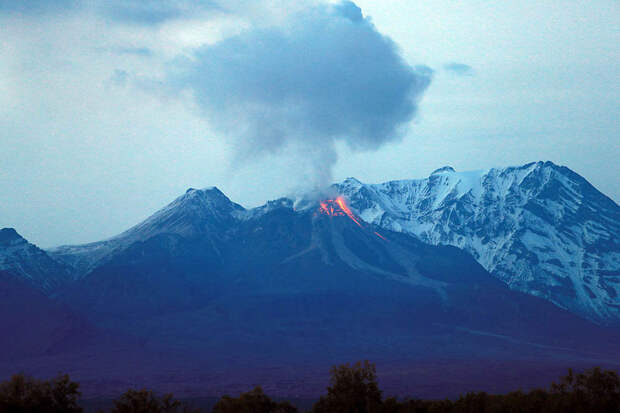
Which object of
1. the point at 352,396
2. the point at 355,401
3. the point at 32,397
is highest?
the point at 32,397

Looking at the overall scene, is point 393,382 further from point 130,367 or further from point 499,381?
point 130,367

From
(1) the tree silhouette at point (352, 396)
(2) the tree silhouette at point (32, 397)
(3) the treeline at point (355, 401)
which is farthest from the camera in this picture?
(1) the tree silhouette at point (352, 396)

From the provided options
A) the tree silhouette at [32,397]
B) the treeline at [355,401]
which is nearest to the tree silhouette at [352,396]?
the treeline at [355,401]

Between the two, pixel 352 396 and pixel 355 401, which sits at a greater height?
pixel 352 396

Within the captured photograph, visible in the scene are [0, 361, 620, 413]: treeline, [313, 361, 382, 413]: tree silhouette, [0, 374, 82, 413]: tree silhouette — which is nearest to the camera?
[0, 374, 82, 413]: tree silhouette

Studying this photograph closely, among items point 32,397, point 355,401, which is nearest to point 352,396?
point 355,401

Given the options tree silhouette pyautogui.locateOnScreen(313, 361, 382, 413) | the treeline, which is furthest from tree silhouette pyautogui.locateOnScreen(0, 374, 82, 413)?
tree silhouette pyautogui.locateOnScreen(313, 361, 382, 413)

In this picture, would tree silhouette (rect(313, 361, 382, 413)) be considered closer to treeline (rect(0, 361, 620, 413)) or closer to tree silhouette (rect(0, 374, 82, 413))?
treeline (rect(0, 361, 620, 413))

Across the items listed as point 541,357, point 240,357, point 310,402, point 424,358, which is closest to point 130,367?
point 240,357

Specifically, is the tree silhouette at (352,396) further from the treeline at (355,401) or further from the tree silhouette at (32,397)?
the tree silhouette at (32,397)

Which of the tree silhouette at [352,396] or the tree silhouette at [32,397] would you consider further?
the tree silhouette at [352,396]

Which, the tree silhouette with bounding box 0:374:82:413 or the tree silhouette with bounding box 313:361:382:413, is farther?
the tree silhouette with bounding box 313:361:382:413

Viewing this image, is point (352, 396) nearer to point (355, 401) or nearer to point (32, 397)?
point (355, 401)

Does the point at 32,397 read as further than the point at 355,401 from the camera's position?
No
